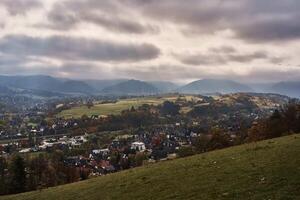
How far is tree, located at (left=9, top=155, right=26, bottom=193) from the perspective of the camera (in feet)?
209

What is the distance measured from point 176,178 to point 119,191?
4.46 meters

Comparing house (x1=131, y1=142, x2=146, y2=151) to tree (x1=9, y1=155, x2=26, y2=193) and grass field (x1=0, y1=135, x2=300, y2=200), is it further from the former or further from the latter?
grass field (x1=0, y1=135, x2=300, y2=200)

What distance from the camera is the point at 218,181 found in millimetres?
25922

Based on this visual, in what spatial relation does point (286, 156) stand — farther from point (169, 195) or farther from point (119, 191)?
point (119, 191)

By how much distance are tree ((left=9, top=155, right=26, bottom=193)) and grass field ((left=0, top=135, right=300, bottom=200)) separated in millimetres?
25483

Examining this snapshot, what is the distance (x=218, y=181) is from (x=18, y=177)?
4692cm

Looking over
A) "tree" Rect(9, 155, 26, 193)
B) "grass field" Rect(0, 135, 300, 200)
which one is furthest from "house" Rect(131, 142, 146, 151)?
"grass field" Rect(0, 135, 300, 200)

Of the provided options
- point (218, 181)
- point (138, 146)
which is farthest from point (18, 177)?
point (138, 146)

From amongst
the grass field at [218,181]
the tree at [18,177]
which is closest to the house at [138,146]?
the tree at [18,177]

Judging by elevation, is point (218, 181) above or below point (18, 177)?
above

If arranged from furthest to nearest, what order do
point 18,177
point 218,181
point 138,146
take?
point 138,146 → point 18,177 → point 218,181

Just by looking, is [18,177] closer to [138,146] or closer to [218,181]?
[218,181]

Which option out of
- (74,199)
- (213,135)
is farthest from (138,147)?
(74,199)

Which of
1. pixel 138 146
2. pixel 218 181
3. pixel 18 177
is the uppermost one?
pixel 218 181
